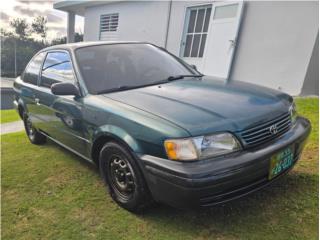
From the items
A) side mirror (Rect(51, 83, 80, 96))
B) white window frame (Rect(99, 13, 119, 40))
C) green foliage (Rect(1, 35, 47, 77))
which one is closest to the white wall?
white window frame (Rect(99, 13, 119, 40))

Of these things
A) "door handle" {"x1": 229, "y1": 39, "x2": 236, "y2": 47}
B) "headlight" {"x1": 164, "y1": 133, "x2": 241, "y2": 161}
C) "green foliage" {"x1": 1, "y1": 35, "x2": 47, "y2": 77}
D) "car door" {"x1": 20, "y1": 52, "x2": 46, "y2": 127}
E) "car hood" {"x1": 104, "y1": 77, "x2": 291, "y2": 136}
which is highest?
"door handle" {"x1": 229, "y1": 39, "x2": 236, "y2": 47}

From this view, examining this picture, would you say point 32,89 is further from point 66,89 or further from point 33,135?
point 66,89

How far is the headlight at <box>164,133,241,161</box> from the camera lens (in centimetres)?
209

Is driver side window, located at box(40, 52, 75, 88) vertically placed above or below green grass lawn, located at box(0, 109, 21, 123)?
above

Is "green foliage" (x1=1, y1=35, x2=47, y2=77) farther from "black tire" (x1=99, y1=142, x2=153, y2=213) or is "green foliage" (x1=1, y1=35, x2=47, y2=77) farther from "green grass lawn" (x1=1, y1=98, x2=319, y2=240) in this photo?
"black tire" (x1=99, y1=142, x2=153, y2=213)

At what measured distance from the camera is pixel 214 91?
278 centimetres

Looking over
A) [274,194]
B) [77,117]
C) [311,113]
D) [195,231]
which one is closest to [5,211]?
[77,117]

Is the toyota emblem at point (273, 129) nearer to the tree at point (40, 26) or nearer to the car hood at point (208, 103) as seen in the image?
the car hood at point (208, 103)

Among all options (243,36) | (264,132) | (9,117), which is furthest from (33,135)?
(243,36)

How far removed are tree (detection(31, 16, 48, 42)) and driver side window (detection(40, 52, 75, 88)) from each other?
33.0m

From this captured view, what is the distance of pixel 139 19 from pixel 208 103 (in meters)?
8.98

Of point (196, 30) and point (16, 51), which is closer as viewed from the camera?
point (196, 30)

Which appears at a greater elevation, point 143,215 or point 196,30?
point 196,30

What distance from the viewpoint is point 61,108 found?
11.2 feet
